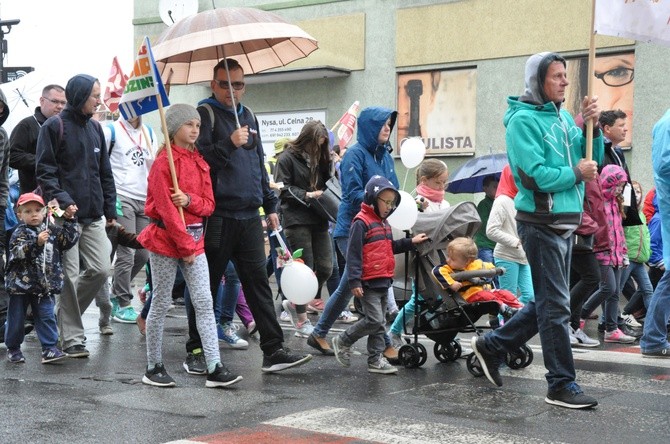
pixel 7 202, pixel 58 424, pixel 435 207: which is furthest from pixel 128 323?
pixel 58 424

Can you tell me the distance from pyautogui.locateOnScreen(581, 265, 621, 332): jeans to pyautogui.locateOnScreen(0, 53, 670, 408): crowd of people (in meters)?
0.02

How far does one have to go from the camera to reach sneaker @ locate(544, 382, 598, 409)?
6.23 metres

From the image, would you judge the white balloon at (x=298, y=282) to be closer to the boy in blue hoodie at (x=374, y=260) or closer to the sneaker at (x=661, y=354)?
the boy in blue hoodie at (x=374, y=260)

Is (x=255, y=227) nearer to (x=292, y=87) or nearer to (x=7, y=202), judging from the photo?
(x=7, y=202)

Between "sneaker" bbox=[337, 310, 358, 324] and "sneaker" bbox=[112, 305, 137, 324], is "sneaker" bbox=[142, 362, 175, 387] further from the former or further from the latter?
"sneaker" bbox=[337, 310, 358, 324]

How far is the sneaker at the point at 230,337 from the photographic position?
904 centimetres

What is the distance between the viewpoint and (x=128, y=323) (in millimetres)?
10695

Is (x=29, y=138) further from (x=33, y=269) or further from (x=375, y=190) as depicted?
(x=375, y=190)

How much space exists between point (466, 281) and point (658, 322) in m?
1.77

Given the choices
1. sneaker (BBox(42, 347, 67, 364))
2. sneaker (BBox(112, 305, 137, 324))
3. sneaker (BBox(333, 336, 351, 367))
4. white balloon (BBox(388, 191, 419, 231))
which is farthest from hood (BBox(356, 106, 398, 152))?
sneaker (BBox(112, 305, 137, 324))

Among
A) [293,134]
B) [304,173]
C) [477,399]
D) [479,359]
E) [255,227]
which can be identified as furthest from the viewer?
[293,134]

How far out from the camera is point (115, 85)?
13.1 m

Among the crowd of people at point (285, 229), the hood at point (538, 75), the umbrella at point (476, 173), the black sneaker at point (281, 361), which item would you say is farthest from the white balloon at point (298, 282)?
the umbrella at point (476, 173)

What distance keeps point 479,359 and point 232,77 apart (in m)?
2.64
